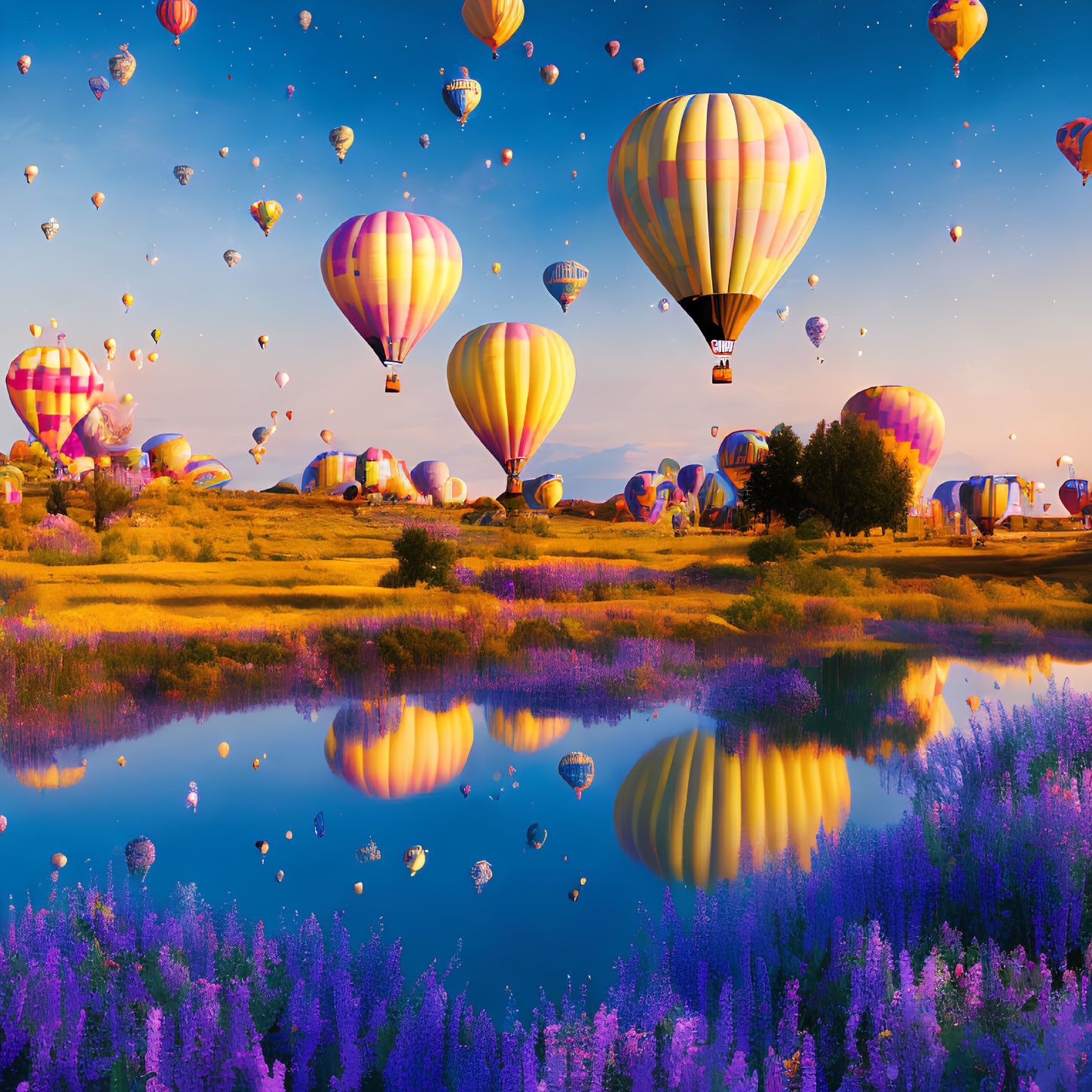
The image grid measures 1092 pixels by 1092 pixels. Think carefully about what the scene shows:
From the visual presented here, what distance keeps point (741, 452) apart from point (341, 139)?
33.2 meters

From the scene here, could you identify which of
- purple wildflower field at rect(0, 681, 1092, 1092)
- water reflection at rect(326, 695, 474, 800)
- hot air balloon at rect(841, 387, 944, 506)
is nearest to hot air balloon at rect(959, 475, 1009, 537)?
hot air balloon at rect(841, 387, 944, 506)

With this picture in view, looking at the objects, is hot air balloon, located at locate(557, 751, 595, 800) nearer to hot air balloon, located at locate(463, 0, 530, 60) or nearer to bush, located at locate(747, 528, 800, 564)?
bush, located at locate(747, 528, 800, 564)

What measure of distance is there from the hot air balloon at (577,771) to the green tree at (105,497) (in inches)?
1532

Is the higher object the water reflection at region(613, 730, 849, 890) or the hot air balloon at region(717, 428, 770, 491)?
the hot air balloon at region(717, 428, 770, 491)

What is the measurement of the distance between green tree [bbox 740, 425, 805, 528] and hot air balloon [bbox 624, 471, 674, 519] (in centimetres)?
2354

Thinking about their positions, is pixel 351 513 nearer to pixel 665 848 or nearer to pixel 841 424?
pixel 841 424

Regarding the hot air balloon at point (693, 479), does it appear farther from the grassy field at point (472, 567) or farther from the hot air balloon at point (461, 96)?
the hot air balloon at point (461, 96)

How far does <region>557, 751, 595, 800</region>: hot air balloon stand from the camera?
32.7 feet

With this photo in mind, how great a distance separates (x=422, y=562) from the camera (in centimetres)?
2738

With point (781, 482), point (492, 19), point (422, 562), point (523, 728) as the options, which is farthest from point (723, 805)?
point (781, 482)

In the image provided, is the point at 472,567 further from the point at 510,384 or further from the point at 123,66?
the point at 123,66

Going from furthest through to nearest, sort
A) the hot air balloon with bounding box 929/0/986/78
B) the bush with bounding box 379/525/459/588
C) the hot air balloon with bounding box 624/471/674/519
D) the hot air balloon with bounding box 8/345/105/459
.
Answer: the hot air balloon with bounding box 624/471/674/519, the hot air balloon with bounding box 8/345/105/459, the hot air balloon with bounding box 929/0/986/78, the bush with bounding box 379/525/459/588

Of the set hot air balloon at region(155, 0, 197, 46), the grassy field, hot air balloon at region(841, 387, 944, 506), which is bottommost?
the grassy field

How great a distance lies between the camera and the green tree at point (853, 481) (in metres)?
42.2
